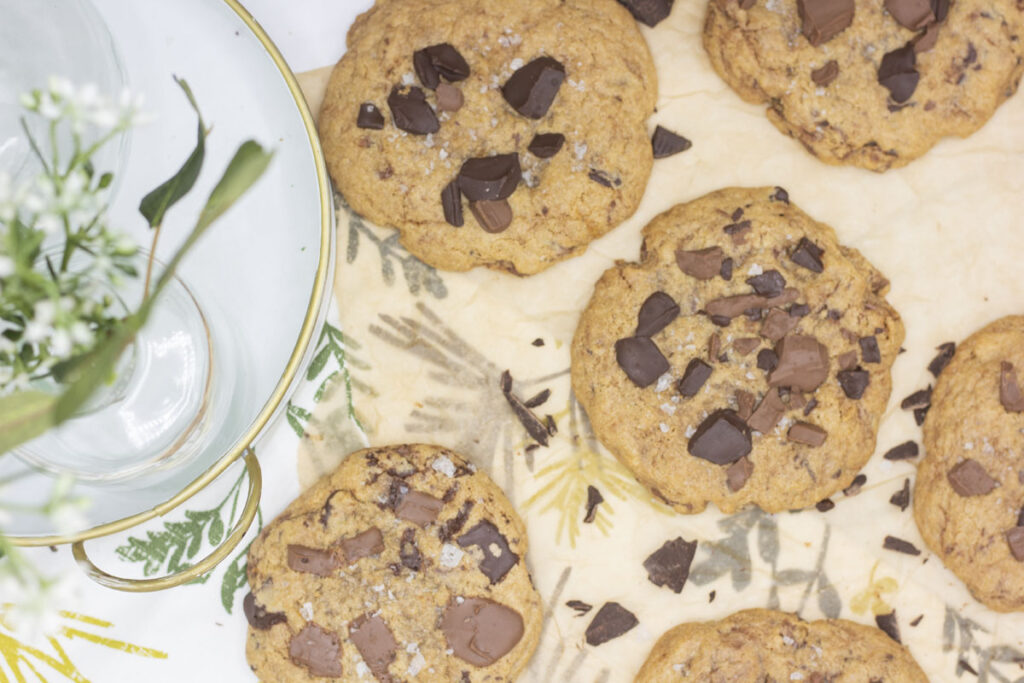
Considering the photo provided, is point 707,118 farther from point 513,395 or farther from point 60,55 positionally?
point 60,55

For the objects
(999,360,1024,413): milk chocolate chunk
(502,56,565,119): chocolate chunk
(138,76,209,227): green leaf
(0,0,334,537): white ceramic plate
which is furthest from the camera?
(999,360,1024,413): milk chocolate chunk

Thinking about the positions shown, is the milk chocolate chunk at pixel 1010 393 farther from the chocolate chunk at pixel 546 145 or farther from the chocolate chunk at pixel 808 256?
the chocolate chunk at pixel 546 145

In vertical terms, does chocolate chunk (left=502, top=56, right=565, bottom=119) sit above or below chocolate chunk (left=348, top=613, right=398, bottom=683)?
above

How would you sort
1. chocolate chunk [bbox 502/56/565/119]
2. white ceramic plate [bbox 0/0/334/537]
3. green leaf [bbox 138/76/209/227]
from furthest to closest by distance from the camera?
chocolate chunk [bbox 502/56/565/119]
white ceramic plate [bbox 0/0/334/537]
green leaf [bbox 138/76/209/227]

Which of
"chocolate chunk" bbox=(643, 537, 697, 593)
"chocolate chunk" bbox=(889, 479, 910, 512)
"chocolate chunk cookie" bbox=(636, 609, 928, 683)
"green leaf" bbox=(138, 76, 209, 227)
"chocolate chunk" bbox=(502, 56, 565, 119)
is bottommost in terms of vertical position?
"chocolate chunk cookie" bbox=(636, 609, 928, 683)

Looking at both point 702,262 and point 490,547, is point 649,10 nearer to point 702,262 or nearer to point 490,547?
point 702,262

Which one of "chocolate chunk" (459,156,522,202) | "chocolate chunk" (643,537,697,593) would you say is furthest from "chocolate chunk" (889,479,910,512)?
"chocolate chunk" (459,156,522,202)

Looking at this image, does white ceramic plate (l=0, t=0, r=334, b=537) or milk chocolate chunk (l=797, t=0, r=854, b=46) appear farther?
milk chocolate chunk (l=797, t=0, r=854, b=46)

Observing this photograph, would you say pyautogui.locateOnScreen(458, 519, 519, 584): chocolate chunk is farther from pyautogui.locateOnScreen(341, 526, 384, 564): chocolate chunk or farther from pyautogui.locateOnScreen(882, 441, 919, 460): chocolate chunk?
pyautogui.locateOnScreen(882, 441, 919, 460): chocolate chunk

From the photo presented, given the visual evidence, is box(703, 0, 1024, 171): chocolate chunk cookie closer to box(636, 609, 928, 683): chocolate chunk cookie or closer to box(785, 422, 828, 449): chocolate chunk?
box(785, 422, 828, 449): chocolate chunk
